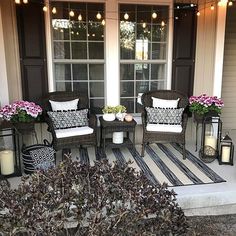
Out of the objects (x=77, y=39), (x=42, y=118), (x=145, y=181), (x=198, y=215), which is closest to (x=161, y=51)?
(x=77, y=39)

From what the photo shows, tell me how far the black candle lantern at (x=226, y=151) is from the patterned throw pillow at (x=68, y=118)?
1.91m

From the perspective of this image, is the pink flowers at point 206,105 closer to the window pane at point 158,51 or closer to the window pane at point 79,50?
the window pane at point 158,51

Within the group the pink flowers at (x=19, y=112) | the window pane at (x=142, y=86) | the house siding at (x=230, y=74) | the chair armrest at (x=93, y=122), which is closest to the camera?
the pink flowers at (x=19, y=112)

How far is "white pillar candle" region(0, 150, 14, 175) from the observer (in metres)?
3.34

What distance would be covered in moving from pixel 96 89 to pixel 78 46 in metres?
0.73

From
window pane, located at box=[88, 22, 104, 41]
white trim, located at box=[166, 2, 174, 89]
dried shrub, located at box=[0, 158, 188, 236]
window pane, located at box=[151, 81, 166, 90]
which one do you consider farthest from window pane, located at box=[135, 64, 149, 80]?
dried shrub, located at box=[0, 158, 188, 236]

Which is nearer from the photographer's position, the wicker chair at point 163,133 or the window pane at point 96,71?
the wicker chair at point 163,133

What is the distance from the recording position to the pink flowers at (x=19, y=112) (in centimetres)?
363

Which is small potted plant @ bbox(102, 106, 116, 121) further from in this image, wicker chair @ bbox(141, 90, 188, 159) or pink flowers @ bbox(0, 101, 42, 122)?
pink flowers @ bbox(0, 101, 42, 122)

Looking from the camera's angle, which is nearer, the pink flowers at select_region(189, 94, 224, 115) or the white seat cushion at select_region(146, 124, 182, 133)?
the white seat cushion at select_region(146, 124, 182, 133)

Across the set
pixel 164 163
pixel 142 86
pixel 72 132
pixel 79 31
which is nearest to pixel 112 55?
pixel 79 31

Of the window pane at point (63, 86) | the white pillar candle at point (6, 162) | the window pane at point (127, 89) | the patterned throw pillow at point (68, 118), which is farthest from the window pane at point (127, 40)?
the white pillar candle at point (6, 162)

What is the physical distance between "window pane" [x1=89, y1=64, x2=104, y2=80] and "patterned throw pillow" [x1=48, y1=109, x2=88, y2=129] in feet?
2.33

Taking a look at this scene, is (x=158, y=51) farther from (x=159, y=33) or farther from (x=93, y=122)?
(x=93, y=122)
